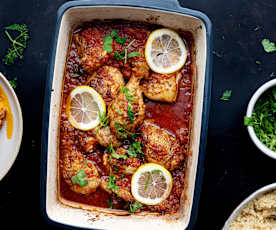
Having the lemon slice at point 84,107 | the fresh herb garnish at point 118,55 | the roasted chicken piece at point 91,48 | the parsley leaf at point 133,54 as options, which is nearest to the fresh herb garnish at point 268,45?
the parsley leaf at point 133,54

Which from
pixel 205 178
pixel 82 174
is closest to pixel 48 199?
pixel 82 174

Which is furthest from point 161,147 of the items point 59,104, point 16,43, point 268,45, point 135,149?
point 16,43

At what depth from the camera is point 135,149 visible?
3035mm

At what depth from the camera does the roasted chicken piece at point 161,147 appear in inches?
116

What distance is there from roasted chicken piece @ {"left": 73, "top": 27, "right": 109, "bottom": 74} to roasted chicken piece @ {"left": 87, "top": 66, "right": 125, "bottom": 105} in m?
0.08

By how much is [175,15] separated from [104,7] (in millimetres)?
543

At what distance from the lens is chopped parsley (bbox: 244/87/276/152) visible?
10.1 feet

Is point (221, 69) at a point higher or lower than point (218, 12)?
lower

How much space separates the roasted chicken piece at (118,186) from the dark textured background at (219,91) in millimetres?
686

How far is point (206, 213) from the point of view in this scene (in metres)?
3.32

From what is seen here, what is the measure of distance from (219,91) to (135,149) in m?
0.93

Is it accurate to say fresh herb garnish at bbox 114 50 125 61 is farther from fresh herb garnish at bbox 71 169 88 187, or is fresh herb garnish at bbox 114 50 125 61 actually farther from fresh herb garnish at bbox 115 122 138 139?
fresh herb garnish at bbox 71 169 88 187

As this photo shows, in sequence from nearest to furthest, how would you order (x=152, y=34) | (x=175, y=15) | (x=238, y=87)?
1. (x=175, y=15)
2. (x=152, y=34)
3. (x=238, y=87)

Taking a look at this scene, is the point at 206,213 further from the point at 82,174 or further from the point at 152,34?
the point at 152,34
